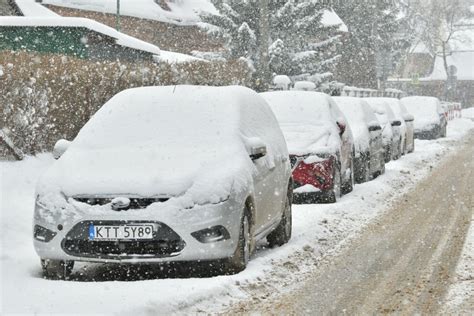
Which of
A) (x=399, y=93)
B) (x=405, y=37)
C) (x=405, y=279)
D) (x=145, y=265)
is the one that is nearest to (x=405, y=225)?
(x=405, y=279)

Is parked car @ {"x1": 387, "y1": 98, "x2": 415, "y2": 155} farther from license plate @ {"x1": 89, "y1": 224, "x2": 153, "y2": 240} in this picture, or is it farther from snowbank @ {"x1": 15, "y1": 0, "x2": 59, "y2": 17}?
license plate @ {"x1": 89, "y1": 224, "x2": 153, "y2": 240}

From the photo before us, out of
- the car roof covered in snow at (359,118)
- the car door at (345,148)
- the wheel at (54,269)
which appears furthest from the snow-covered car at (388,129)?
the wheel at (54,269)

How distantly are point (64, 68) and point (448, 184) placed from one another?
25.1 ft

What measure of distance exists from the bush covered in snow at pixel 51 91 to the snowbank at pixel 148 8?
24498 millimetres

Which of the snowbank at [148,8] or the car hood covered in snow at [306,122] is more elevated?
the snowbank at [148,8]

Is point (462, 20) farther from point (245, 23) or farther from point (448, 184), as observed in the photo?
point (448, 184)

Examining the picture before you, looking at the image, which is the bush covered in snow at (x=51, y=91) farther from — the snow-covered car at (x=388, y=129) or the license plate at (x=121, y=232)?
the snow-covered car at (x=388, y=129)

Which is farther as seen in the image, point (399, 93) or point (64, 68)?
point (399, 93)

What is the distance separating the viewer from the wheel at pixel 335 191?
12.8m

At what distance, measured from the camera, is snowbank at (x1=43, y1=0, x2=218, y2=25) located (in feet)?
136

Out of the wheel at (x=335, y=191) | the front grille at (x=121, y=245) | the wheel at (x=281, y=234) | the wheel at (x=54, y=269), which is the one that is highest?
the front grille at (x=121, y=245)

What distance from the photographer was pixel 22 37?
26.5m

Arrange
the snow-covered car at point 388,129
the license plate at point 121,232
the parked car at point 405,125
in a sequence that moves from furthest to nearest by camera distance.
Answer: the parked car at point 405,125 < the snow-covered car at point 388,129 < the license plate at point 121,232

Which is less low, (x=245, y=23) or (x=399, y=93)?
(x=245, y=23)
